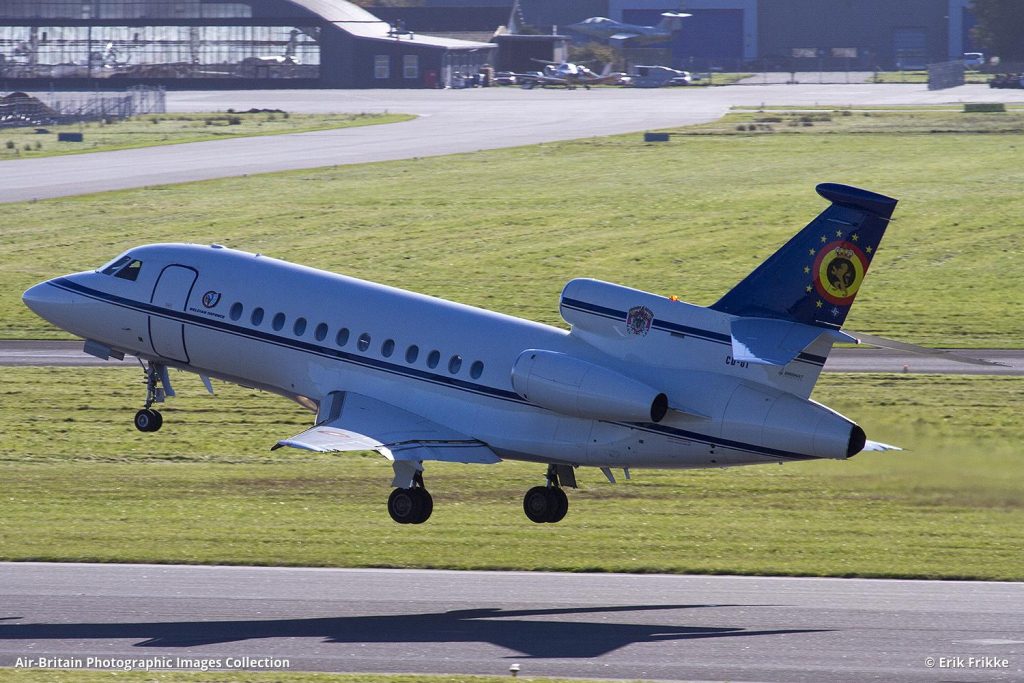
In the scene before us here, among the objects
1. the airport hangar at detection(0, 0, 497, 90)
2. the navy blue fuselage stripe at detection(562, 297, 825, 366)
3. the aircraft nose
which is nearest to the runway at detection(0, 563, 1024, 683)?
the navy blue fuselage stripe at detection(562, 297, 825, 366)

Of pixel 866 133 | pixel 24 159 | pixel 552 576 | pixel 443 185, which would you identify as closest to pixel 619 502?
pixel 552 576

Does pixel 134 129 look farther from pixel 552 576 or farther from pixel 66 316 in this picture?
pixel 552 576

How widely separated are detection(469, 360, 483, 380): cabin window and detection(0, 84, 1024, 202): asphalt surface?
51.4 m

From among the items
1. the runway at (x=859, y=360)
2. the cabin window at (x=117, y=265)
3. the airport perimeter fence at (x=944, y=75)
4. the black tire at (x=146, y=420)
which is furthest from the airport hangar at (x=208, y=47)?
the black tire at (x=146, y=420)

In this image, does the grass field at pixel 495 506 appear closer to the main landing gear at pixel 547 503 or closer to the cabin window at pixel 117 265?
the main landing gear at pixel 547 503

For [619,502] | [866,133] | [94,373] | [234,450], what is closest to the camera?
[619,502]

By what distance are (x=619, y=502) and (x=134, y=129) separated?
84.3 metres

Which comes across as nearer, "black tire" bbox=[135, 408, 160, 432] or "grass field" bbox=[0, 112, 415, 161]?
"black tire" bbox=[135, 408, 160, 432]

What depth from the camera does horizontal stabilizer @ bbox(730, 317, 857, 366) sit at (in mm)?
23547

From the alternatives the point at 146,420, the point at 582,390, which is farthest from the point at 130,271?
the point at 582,390

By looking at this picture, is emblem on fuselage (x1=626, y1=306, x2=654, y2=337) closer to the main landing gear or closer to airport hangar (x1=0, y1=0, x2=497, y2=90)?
the main landing gear

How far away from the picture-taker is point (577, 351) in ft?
88.0

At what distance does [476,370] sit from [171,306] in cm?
789

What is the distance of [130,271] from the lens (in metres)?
32.6
